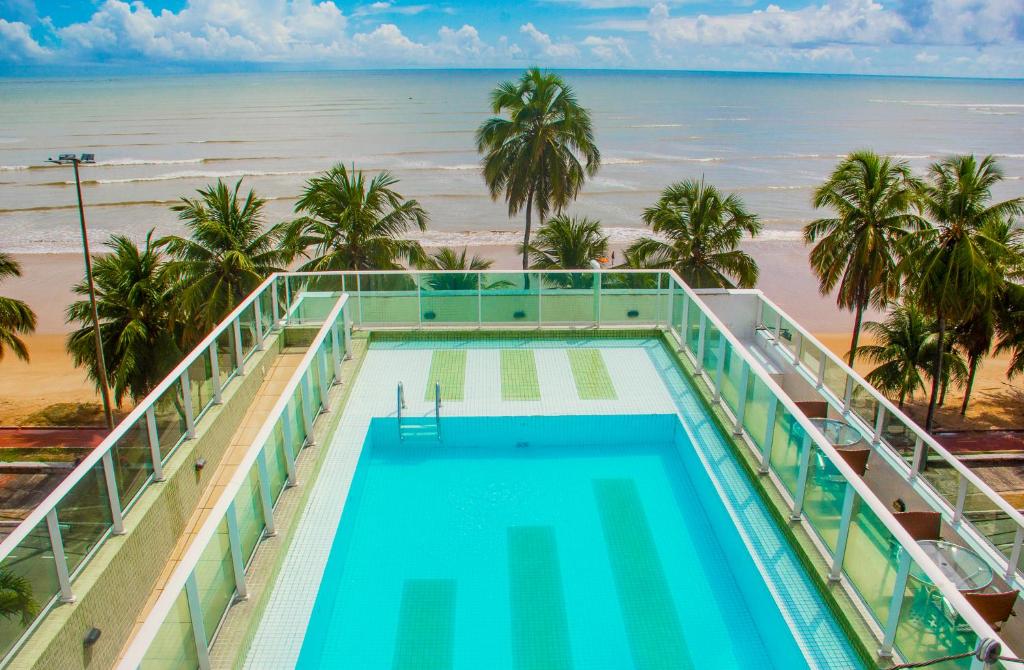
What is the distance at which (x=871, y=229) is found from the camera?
63.7 ft

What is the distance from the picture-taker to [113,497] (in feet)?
25.2

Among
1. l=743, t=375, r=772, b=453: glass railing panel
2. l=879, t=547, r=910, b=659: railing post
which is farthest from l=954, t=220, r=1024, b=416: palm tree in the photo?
l=879, t=547, r=910, b=659: railing post

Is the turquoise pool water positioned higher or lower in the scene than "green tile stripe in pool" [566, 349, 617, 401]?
lower

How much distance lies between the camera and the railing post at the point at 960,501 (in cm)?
809

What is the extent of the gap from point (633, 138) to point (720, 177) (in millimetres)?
23080

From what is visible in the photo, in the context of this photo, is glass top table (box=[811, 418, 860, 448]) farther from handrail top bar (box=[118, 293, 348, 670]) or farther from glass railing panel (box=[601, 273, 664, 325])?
handrail top bar (box=[118, 293, 348, 670])

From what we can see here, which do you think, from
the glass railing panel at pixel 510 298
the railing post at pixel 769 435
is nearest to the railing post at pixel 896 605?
the railing post at pixel 769 435

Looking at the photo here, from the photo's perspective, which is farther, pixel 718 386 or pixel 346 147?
pixel 346 147

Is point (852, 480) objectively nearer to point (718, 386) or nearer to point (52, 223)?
point (718, 386)

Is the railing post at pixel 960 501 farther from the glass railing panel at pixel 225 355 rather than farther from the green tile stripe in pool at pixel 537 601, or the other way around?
the glass railing panel at pixel 225 355

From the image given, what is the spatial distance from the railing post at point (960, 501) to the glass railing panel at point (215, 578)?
7.03m

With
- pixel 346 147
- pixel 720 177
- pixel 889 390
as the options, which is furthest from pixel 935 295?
pixel 346 147

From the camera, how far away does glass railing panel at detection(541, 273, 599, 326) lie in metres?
14.1

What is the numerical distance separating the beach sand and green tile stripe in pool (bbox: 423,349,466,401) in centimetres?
1524
